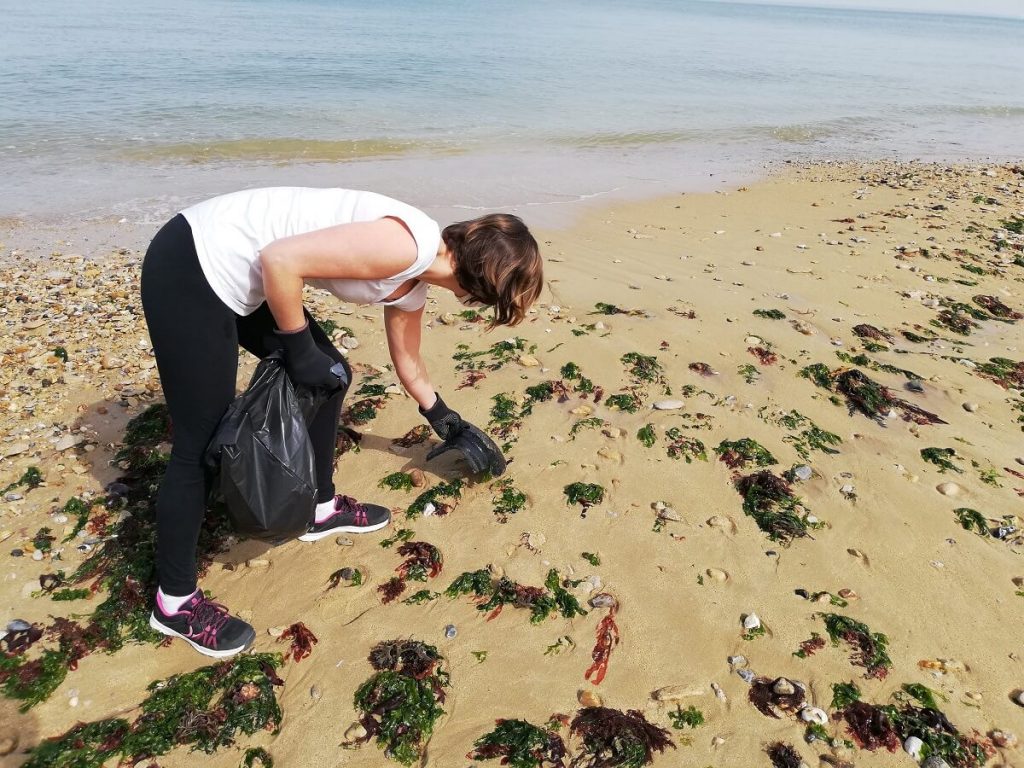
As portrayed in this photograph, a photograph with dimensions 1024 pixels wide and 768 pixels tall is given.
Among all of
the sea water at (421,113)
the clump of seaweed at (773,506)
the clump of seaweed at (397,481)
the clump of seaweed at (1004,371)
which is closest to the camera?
the clump of seaweed at (773,506)

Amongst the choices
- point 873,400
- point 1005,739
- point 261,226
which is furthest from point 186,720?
point 873,400

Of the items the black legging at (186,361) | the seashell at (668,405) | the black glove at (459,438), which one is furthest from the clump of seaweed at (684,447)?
the black legging at (186,361)

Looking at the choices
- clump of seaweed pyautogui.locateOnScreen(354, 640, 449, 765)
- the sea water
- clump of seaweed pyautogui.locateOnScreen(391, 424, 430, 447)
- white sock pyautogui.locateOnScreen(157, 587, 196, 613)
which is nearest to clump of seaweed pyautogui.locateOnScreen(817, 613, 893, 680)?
clump of seaweed pyautogui.locateOnScreen(354, 640, 449, 765)

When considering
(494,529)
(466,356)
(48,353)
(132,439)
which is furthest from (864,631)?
(48,353)

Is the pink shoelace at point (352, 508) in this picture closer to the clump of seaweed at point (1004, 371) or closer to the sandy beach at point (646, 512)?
the sandy beach at point (646, 512)

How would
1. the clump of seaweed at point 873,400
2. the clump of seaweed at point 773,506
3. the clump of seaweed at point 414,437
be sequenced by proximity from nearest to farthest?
1. the clump of seaweed at point 773,506
2. the clump of seaweed at point 414,437
3. the clump of seaweed at point 873,400

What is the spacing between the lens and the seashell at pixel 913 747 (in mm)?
2482

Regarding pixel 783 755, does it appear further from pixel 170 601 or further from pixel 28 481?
pixel 28 481

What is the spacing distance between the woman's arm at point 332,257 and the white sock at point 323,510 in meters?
1.40

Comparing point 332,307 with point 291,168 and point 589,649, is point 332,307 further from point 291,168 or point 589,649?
point 291,168

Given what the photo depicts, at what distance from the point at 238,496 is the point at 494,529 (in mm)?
1452

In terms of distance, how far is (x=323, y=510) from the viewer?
3.54m

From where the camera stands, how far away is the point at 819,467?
13.3 ft

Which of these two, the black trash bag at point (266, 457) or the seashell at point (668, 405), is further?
the seashell at point (668, 405)
